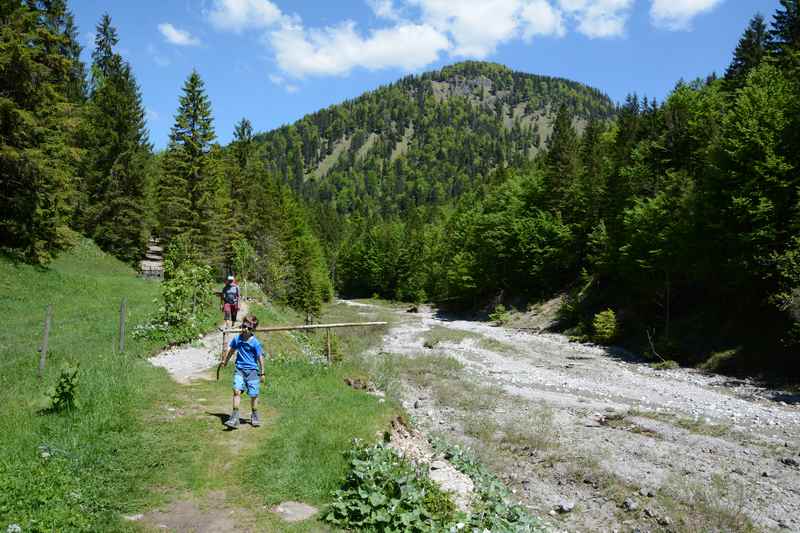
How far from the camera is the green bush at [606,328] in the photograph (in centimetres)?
3735

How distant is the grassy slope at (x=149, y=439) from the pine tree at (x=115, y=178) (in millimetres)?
→ 28861

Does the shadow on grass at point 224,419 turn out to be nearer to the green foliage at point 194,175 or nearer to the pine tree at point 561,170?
the green foliage at point 194,175

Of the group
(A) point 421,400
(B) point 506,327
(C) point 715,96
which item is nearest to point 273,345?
(A) point 421,400

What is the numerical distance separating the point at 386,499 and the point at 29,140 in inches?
1115

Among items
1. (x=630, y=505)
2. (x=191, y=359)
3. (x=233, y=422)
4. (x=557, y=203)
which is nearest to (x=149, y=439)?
(x=233, y=422)

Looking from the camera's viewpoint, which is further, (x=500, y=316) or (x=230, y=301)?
(x=500, y=316)

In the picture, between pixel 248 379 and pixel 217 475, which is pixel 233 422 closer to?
pixel 248 379

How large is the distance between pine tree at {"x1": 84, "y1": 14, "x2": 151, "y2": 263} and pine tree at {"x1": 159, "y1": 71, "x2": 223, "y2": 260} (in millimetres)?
6238

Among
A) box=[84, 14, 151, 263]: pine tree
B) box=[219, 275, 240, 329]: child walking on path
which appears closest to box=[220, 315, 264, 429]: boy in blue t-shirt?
box=[219, 275, 240, 329]: child walking on path

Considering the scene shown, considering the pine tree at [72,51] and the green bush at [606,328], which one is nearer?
the green bush at [606,328]

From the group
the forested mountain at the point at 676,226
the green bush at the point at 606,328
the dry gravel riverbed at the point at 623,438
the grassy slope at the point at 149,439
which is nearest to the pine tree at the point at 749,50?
the forested mountain at the point at 676,226

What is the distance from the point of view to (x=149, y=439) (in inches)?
387

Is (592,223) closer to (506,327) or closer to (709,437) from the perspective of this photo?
(506,327)

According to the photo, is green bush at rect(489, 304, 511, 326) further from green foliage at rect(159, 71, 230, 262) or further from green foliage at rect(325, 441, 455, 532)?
green foliage at rect(325, 441, 455, 532)
